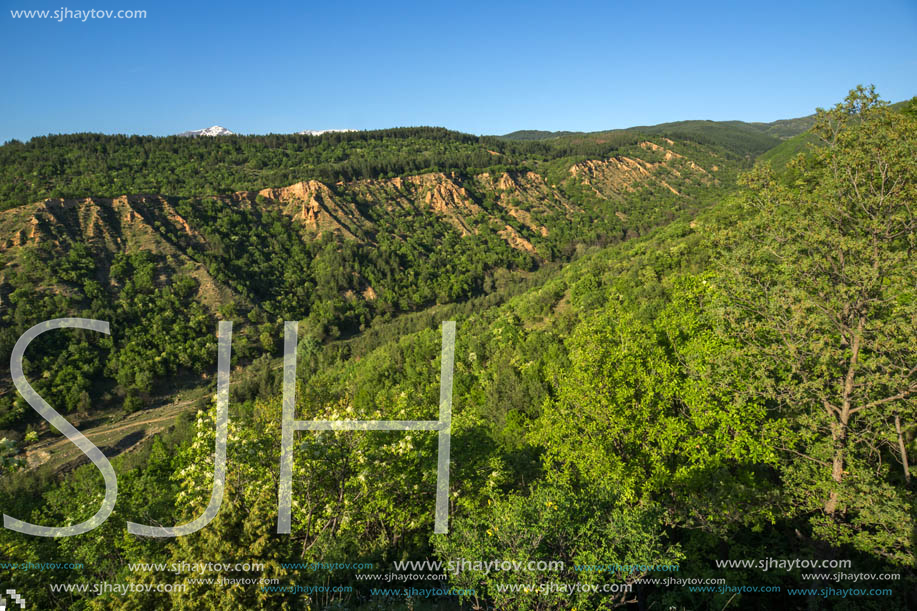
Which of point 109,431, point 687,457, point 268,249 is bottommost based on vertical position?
point 109,431

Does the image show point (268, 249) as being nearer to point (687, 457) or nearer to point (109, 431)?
point (109, 431)

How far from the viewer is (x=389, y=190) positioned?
136 metres

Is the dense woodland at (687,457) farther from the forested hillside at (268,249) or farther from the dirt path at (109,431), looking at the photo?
the forested hillside at (268,249)

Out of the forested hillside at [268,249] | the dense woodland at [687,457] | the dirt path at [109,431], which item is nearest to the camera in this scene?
the dense woodland at [687,457]

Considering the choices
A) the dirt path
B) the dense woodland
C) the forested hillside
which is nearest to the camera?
the dense woodland

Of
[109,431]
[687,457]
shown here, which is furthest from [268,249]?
[687,457]

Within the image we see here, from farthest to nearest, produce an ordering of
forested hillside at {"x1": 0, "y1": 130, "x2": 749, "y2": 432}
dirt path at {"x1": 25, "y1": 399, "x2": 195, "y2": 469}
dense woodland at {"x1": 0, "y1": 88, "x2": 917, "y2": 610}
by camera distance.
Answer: forested hillside at {"x1": 0, "y1": 130, "x2": 749, "y2": 432} → dirt path at {"x1": 25, "y1": 399, "x2": 195, "y2": 469} → dense woodland at {"x1": 0, "y1": 88, "x2": 917, "y2": 610}

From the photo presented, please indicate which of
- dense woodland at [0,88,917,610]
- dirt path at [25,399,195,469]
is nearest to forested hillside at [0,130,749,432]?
dirt path at [25,399,195,469]

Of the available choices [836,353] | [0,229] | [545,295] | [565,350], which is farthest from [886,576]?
[0,229]

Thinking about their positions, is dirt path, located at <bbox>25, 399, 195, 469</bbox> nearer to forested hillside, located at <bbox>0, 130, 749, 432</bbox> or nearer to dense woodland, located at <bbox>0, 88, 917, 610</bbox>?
forested hillside, located at <bbox>0, 130, 749, 432</bbox>

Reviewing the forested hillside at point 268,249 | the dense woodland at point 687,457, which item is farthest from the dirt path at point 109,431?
the dense woodland at point 687,457

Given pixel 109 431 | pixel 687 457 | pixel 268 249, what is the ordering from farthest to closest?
pixel 268 249, pixel 109 431, pixel 687 457

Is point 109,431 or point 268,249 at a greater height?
point 268,249

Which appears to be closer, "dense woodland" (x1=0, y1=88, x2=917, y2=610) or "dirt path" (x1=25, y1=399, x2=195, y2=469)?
"dense woodland" (x1=0, y1=88, x2=917, y2=610)
